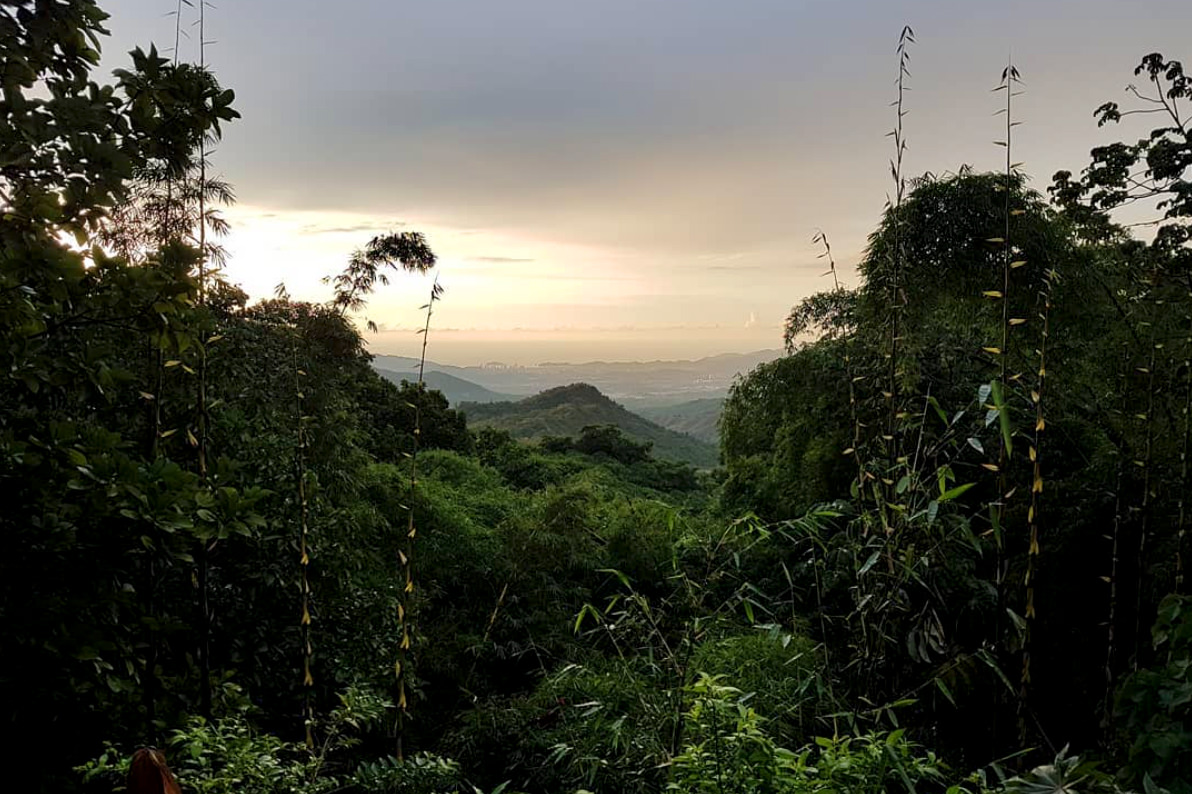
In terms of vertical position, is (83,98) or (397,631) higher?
(83,98)

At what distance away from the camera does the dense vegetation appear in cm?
145

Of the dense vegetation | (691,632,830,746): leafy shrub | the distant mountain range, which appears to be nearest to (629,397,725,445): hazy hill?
the distant mountain range

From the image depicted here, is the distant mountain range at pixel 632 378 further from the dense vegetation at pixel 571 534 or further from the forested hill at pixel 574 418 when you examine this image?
the dense vegetation at pixel 571 534

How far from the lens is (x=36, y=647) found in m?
1.48

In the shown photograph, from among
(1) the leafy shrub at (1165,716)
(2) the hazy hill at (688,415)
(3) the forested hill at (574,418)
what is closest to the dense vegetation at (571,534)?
(1) the leafy shrub at (1165,716)

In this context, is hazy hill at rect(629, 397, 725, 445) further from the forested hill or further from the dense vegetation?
the dense vegetation

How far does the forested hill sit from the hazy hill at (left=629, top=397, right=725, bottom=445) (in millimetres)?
4608

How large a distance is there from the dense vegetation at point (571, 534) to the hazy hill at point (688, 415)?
83.0ft

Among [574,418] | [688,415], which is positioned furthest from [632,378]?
[574,418]

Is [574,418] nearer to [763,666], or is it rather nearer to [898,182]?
[763,666]

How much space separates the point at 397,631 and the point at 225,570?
2.78ft

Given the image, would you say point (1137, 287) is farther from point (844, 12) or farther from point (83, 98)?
point (83, 98)

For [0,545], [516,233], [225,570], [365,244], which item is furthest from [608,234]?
[0,545]

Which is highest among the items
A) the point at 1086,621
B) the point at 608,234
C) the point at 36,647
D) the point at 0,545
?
the point at 608,234
